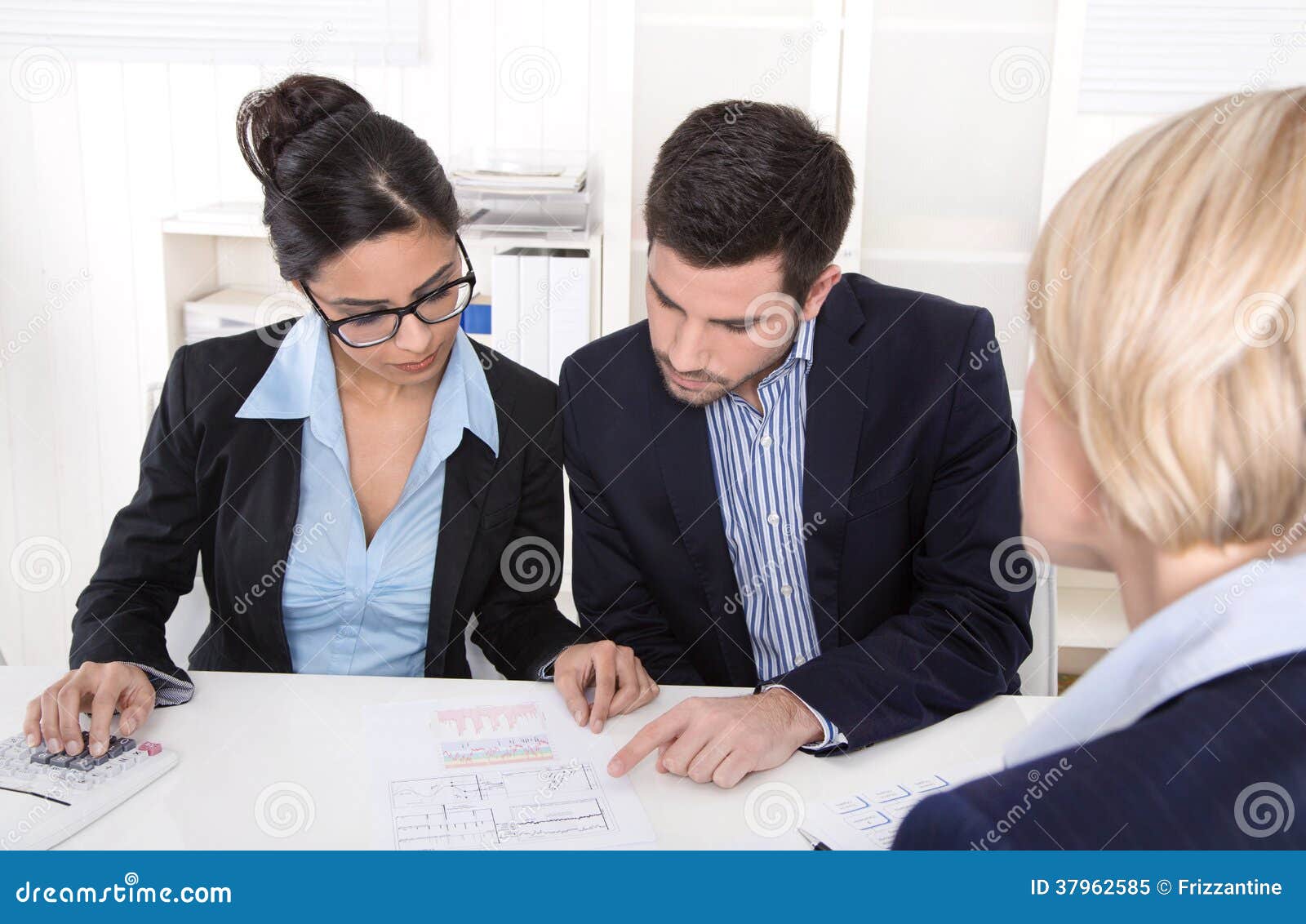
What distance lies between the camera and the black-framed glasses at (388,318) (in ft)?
5.02

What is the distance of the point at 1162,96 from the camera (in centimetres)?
273

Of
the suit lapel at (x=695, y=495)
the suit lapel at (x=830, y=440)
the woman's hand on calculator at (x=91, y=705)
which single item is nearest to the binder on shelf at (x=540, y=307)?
the suit lapel at (x=695, y=495)

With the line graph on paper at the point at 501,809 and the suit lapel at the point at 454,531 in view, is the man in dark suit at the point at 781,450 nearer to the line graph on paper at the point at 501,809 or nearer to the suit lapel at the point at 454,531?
the suit lapel at the point at 454,531

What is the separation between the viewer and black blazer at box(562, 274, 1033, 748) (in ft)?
5.15

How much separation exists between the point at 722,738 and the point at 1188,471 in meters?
0.71

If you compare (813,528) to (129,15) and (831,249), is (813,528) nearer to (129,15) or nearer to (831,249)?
(831,249)

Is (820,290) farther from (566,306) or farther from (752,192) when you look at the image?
(566,306)

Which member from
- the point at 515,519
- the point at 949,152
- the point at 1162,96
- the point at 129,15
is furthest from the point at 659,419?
the point at 129,15

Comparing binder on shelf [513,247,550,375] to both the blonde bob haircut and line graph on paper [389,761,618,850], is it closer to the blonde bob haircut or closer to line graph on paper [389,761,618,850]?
line graph on paper [389,761,618,850]

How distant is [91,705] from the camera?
129 centimetres

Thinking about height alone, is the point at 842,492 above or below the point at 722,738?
above

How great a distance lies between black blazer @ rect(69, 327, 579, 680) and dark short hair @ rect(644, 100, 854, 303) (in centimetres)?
45

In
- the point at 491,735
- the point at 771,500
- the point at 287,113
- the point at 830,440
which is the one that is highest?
the point at 287,113

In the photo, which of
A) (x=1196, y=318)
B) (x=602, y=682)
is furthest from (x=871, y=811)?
(x=1196, y=318)
